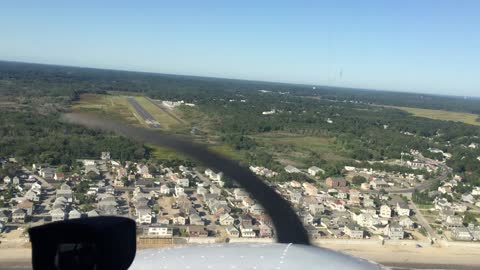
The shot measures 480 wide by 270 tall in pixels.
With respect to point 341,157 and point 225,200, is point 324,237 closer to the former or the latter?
point 225,200

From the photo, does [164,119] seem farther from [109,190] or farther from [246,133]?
[246,133]

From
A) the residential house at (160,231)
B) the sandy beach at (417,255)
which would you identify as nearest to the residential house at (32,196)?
the residential house at (160,231)

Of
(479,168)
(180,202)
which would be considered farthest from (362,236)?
(479,168)

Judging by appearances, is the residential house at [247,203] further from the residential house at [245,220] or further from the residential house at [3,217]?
the residential house at [3,217]

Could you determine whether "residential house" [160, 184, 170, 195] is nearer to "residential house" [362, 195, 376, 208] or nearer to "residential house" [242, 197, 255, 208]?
"residential house" [242, 197, 255, 208]

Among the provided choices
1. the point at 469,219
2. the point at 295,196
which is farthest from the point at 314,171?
the point at 469,219
